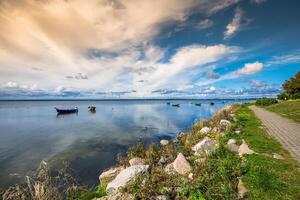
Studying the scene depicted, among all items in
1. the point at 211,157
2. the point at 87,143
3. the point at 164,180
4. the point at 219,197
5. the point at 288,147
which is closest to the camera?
the point at 219,197

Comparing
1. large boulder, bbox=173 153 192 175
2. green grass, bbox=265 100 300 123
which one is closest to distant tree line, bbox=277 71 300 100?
green grass, bbox=265 100 300 123

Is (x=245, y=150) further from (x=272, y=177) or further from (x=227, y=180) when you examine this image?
(x=227, y=180)

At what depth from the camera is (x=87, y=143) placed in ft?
73.5

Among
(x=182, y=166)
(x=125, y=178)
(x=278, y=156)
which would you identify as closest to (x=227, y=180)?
(x=182, y=166)

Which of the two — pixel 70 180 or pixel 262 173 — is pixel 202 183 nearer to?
pixel 262 173

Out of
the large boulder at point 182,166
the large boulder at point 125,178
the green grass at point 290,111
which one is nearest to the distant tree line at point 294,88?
the green grass at point 290,111

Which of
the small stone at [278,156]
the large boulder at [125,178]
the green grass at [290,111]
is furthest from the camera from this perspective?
the green grass at [290,111]

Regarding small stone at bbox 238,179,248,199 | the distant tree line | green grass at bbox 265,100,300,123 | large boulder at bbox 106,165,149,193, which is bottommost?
large boulder at bbox 106,165,149,193

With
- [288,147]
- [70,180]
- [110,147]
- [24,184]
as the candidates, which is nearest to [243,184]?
[288,147]

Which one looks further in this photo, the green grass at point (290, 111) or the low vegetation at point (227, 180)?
the green grass at point (290, 111)

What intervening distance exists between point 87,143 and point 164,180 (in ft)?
55.9

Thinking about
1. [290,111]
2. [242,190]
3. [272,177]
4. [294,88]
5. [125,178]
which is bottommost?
[125,178]

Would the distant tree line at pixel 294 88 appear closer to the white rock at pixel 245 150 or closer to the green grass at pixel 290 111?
the green grass at pixel 290 111

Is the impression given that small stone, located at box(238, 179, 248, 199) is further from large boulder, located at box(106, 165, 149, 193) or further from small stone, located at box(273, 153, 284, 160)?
large boulder, located at box(106, 165, 149, 193)
